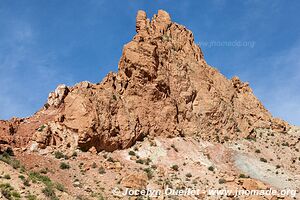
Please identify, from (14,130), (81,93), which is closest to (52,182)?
(14,130)

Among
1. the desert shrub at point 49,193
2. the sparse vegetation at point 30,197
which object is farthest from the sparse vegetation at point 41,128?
the sparse vegetation at point 30,197

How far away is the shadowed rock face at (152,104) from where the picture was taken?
34.7 meters

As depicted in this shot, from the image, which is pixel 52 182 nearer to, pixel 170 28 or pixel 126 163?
pixel 126 163

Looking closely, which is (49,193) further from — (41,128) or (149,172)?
(149,172)

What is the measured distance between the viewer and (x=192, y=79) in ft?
159

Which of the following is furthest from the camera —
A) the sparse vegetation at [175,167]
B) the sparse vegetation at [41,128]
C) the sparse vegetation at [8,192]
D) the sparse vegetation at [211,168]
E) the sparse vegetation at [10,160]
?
the sparse vegetation at [211,168]

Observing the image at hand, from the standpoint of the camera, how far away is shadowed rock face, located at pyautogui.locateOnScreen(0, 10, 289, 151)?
34719mm

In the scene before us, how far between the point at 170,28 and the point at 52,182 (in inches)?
1194

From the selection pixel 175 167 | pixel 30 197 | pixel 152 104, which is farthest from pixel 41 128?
pixel 30 197

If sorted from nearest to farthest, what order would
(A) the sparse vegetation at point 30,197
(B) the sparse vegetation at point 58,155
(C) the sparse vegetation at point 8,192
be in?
(C) the sparse vegetation at point 8,192 < (A) the sparse vegetation at point 30,197 < (B) the sparse vegetation at point 58,155

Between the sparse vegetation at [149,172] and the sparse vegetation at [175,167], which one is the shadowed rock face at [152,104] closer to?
the sparse vegetation at [149,172]

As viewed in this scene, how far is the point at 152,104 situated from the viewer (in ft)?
136

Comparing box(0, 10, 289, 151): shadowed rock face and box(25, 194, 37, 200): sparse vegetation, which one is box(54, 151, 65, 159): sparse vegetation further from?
box(25, 194, 37, 200): sparse vegetation

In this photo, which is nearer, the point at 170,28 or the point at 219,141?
the point at 219,141
